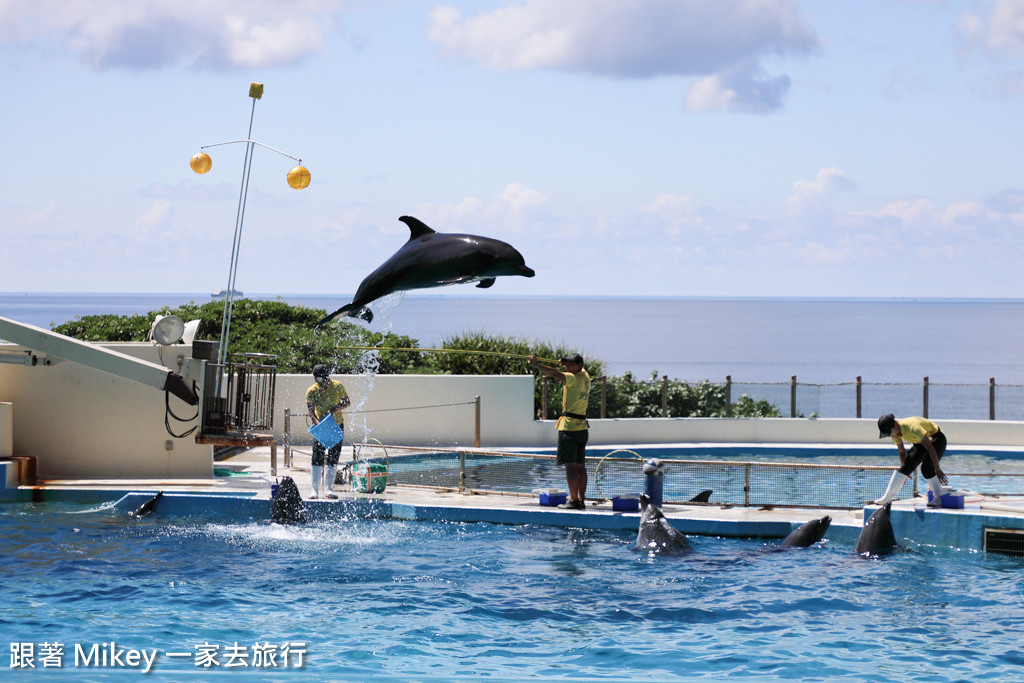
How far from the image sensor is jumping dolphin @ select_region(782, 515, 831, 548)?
1168 centimetres

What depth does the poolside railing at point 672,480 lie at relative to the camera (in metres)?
13.9

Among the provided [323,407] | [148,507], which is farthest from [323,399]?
[148,507]

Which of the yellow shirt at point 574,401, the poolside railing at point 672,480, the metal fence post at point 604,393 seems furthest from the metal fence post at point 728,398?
the yellow shirt at point 574,401

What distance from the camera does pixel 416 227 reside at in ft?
29.0

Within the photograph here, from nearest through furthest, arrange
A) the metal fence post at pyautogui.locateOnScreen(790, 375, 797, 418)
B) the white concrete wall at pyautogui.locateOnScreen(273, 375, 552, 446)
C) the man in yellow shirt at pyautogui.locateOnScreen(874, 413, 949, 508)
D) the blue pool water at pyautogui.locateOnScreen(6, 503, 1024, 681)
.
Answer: the blue pool water at pyautogui.locateOnScreen(6, 503, 1024, 681) < the man in yellow shirt at pyautogui.locateOnScreen(874, 413, 949, 508) < the white concrete wall at pyautogui.locateOnScreen(273, 375, 552, 446) < the metal fence post at pyautogui.locateOnScreen(790, 375, 797, 418)

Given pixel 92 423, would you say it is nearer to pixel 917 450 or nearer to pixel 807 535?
pixel 807 535

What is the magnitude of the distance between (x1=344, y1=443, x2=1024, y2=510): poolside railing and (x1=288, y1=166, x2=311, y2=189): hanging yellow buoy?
4163 millimetres

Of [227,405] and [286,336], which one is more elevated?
[286,336]

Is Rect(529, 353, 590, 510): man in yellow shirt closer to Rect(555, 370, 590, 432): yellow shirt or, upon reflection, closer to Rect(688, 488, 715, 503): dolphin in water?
Rect(555, 370, 590, 432): yellow shirt

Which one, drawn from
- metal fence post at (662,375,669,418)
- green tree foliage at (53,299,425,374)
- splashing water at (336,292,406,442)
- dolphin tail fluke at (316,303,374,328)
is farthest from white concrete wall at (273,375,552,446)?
dolphin tail fluke at (316,303,374,328)

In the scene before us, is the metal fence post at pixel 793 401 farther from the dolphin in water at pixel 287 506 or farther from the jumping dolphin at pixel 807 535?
the dolphin in water at pixel 287 506

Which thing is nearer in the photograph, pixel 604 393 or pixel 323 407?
pixel 323 407

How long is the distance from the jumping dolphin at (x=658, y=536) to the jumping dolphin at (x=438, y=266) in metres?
4.05

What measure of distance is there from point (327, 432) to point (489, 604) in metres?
3.99
